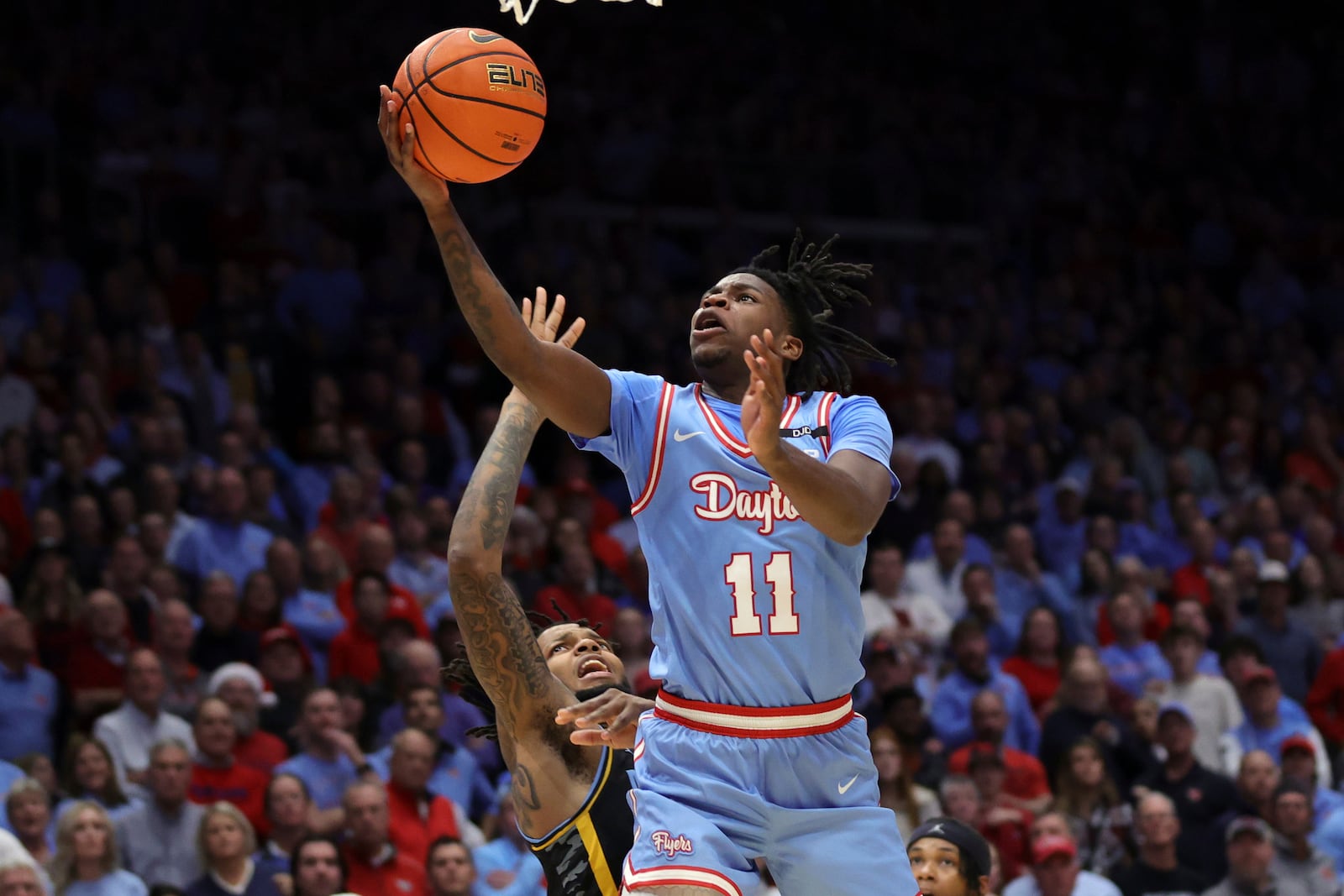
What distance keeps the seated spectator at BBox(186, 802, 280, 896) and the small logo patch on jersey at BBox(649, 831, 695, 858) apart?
4.44 metres

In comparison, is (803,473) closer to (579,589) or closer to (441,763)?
(441,763)

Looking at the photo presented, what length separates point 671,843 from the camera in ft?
13.2

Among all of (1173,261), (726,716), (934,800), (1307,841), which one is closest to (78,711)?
(934,800)

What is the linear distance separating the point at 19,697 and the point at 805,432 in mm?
5852

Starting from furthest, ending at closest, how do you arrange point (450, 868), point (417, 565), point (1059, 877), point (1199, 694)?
1. point (1199, 694)
2. point (417, 565)
3. point (1059, 877)
4. point (450, 868)

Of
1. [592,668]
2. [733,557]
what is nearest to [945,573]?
[592,668]

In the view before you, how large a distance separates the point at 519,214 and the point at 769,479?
1049 centimetres

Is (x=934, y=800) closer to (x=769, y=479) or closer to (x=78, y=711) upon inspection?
(x=78, y=711)

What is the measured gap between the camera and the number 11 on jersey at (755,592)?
414cm

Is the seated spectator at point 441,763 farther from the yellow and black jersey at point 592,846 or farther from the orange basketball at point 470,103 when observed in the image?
the orange basketball at point 470,103

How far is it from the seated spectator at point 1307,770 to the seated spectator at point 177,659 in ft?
20.1

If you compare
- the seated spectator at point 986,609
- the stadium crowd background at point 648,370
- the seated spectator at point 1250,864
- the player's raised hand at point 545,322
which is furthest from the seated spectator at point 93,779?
the seated spectator at point 1250,864

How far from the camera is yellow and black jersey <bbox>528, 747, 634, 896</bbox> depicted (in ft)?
15.4

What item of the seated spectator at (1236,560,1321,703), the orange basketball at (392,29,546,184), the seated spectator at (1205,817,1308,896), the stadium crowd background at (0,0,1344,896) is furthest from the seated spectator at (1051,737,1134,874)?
the orange basketball at (392,29,546,184)
